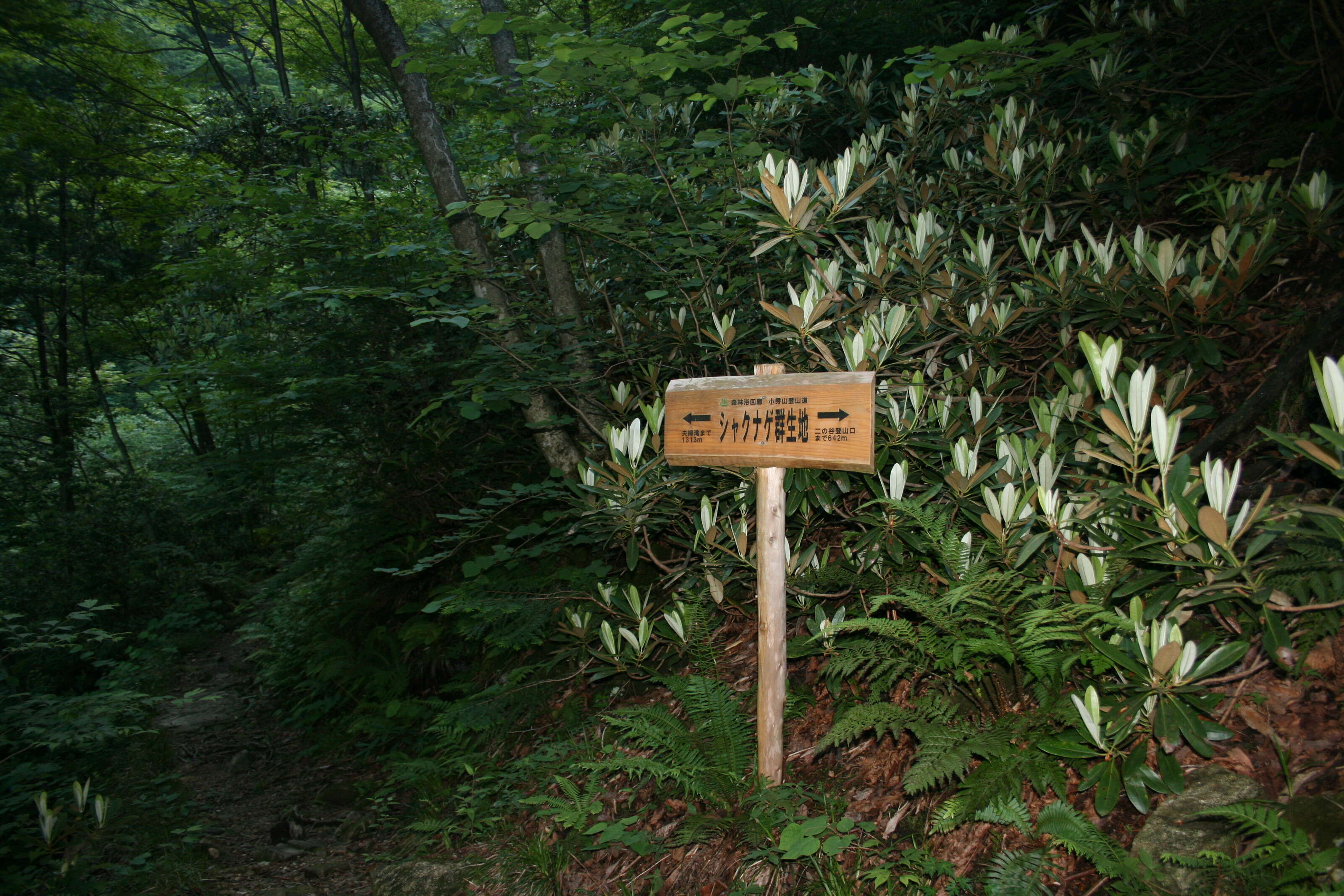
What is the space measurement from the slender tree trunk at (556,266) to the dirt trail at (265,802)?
3034 millimetres

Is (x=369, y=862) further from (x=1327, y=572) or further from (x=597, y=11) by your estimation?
(x=597, y=11)

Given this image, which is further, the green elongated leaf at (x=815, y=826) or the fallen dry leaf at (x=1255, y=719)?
the green elongated leaf at (x=815, y=826)

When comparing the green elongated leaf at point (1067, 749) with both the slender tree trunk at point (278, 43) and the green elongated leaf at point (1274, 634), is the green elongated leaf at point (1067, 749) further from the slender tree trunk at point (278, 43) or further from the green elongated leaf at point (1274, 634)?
the slender tree trunk at point (278, 43)

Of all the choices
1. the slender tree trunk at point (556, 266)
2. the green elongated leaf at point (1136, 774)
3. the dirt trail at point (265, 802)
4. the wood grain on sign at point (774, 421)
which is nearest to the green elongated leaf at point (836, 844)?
the green elongated leaf at point (1136, 774)

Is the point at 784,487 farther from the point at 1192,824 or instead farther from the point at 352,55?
the point at 352,55

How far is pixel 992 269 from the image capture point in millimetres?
3127

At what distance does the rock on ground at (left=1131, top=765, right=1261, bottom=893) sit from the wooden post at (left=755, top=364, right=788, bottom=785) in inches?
43.0

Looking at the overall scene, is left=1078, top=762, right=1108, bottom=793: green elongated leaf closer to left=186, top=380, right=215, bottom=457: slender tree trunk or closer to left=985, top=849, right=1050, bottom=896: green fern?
left=985, top=849, right=1050, bottom=896: green fern

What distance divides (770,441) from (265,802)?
4.93 meters

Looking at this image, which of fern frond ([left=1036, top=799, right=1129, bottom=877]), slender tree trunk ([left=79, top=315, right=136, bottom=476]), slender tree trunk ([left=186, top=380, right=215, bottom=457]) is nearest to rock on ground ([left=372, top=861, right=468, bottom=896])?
fern frond ([left=1036, top=799, right=1129, bottom=877])

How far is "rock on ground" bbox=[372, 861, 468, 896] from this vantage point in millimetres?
3076

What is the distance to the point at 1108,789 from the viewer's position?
5.74 ft

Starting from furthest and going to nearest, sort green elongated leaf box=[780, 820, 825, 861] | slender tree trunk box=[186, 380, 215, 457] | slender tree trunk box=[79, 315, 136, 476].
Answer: slender tree trunk box=[79, 315, 136, 476] → slender tree trunk box=[186, 380, 215, 457] → green elongated leaf box=[780, 820, 825, 861]

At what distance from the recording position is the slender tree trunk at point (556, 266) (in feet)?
14.5
